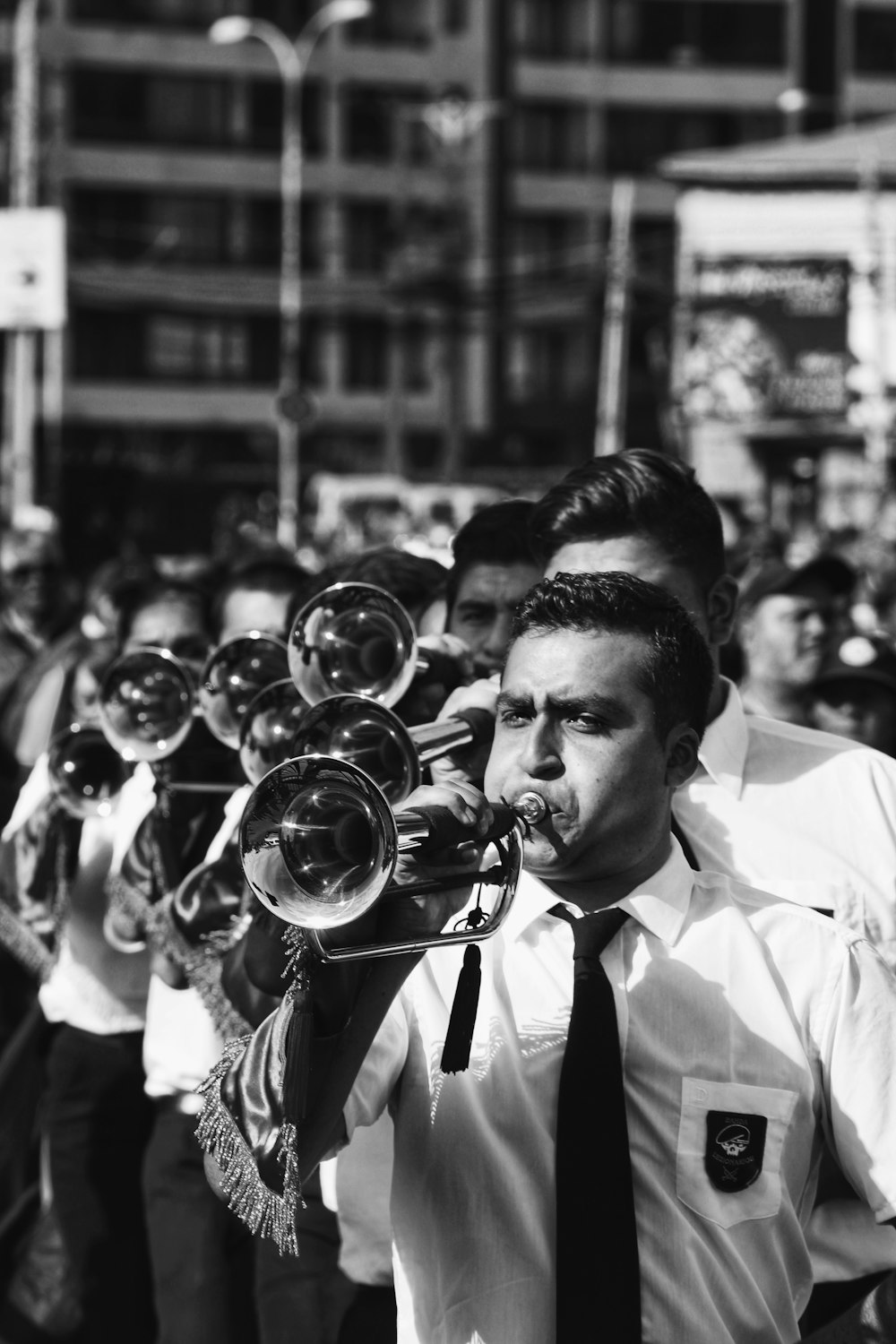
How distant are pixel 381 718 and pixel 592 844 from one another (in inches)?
18.4

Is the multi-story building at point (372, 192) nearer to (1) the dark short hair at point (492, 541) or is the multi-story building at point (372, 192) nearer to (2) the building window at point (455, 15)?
(2) the building window at point (455, 15)

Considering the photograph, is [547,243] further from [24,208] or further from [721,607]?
[721,607]

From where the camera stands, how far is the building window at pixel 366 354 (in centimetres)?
4941

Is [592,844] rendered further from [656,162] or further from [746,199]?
[656,162]

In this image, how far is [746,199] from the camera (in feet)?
103

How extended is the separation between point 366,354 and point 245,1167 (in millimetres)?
48431

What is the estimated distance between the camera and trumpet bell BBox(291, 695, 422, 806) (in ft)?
8.82

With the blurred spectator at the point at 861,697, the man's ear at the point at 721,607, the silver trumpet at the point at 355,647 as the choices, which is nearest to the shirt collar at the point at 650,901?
the man's ear at the point at 721,607

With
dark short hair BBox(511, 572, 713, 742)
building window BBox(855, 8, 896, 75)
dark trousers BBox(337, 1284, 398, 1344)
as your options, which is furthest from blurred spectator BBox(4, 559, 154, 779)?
building window BBox(855, 8, 896, 75)

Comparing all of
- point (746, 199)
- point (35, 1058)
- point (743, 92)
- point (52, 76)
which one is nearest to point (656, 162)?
point (743, 92)

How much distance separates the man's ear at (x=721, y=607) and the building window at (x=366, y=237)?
4609 centimetres

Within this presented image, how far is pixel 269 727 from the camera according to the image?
136 inches

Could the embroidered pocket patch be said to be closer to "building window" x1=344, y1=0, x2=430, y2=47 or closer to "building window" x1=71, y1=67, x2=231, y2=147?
"building window" x1=71, y1=67, x2=231, y2=147

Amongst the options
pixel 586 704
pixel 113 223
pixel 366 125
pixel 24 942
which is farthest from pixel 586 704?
pixel 366 125
